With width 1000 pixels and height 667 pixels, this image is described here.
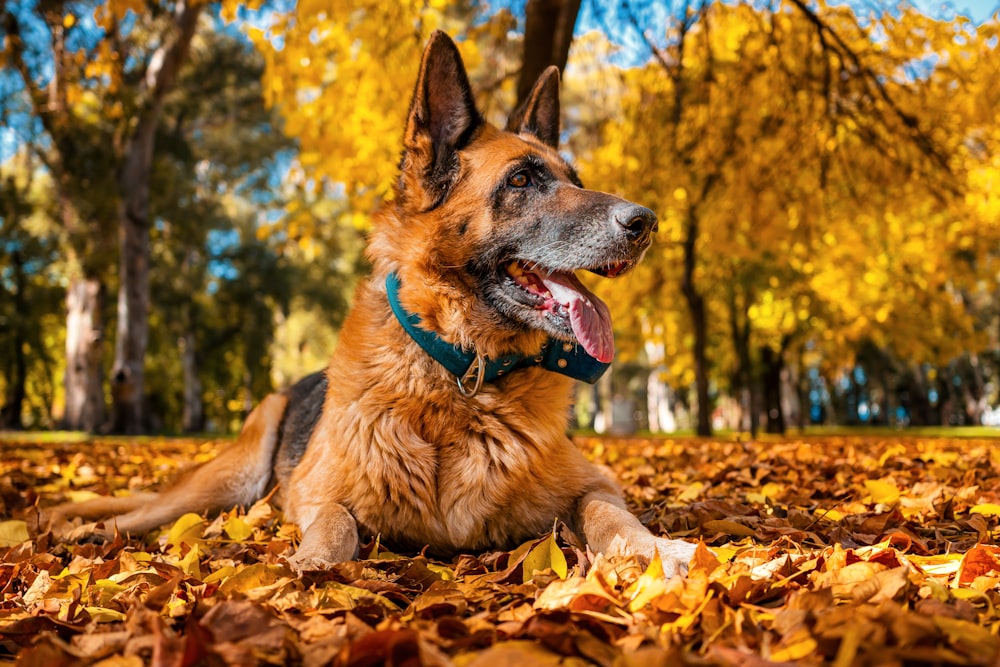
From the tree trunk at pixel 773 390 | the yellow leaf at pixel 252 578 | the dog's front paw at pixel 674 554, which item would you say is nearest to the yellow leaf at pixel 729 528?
the dog's front paw at pixel 674 554

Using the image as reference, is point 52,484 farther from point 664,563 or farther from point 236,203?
point 236,203

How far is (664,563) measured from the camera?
2.74 meters

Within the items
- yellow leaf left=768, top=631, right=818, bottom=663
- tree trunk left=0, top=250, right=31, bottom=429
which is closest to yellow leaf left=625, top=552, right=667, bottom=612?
yellow leaf left=768, top=631, right=818, bottom=663

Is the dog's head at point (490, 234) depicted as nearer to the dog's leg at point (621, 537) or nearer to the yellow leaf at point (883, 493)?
the dog's leg at point (621, 537)

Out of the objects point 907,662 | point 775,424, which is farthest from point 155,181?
point 907,662

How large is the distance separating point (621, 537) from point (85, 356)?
2213cm

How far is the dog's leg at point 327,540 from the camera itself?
293 centimetres

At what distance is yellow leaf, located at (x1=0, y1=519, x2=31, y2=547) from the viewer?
12.4 feet

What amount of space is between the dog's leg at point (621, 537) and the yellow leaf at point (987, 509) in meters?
1.97

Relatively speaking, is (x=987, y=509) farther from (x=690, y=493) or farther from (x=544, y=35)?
(x=544, y=35)

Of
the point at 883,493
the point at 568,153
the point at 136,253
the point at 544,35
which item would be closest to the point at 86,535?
the point at 883,493

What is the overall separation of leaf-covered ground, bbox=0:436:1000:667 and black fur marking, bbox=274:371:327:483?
0.33 metres

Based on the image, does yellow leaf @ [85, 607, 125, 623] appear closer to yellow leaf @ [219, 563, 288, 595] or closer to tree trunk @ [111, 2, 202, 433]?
yellow leaf @ [219, 563, 288, 595]

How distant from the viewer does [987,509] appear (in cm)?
389
